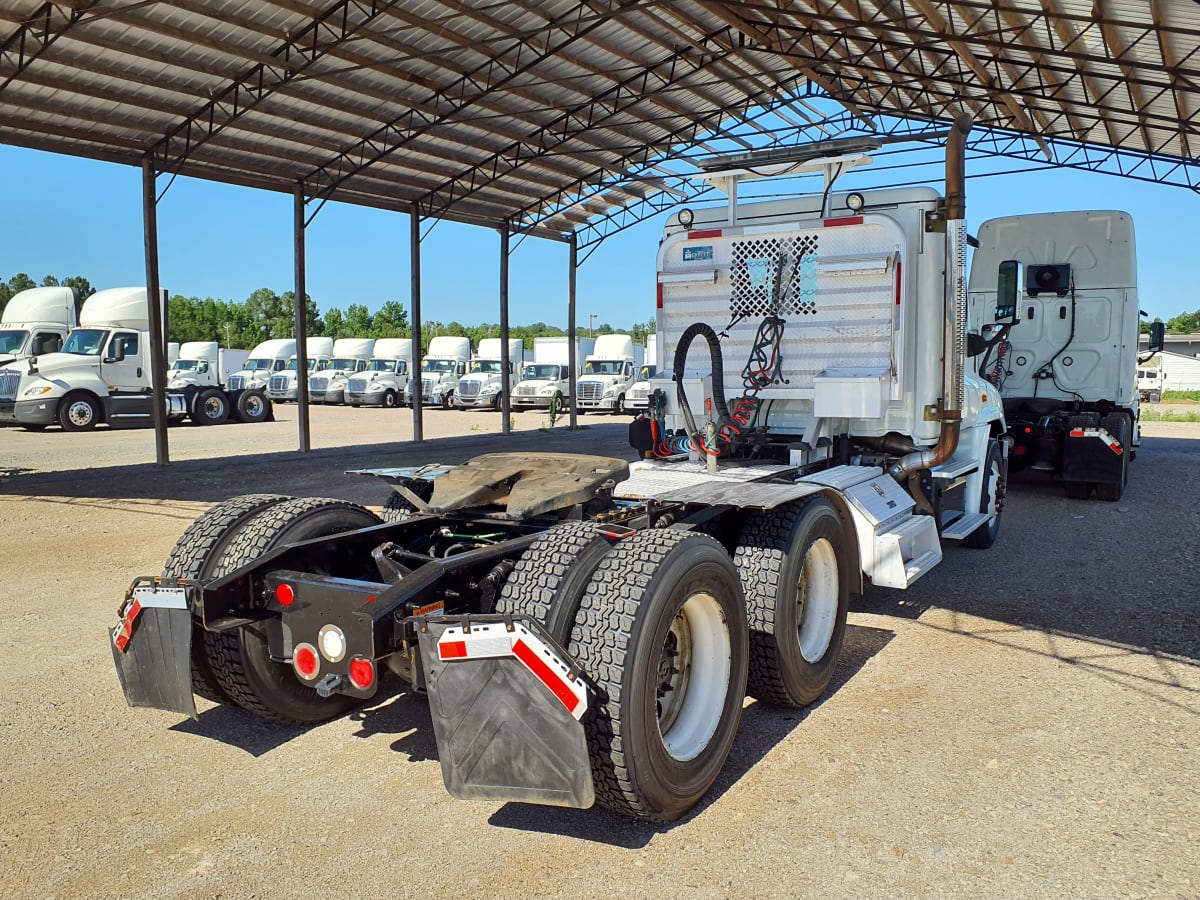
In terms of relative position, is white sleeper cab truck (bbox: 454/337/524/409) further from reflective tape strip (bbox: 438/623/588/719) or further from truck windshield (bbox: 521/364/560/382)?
reflective tape strip (bbox: 438/623/588/719)

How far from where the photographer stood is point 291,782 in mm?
3904

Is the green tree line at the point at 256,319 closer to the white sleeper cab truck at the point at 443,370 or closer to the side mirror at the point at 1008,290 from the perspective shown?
the white sleeper cab truck at the point at 443,370

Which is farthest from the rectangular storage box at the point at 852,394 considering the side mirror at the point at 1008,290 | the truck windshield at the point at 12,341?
the truck windshield at the point at 12,341

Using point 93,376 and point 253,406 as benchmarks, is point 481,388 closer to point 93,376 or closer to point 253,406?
point 253,406

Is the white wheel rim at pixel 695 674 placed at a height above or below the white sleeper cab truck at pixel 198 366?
below

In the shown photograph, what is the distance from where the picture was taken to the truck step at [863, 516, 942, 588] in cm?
540

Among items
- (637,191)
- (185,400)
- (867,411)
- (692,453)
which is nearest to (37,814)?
(692,453)

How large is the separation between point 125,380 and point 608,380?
51.0 feet

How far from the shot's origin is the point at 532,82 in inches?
616

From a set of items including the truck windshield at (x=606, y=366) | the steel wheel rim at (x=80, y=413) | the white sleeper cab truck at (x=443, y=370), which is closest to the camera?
the steel wheel rim at (x=80, y=413)

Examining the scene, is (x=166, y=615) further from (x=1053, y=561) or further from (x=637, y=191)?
(x=637, y=191)

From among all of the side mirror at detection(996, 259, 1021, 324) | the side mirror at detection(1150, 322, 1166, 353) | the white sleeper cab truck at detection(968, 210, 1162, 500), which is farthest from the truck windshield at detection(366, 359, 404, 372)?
the side mirror at detection(996, 259, 1021, 324)

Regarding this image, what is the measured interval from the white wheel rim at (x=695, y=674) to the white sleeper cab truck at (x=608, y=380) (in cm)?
2844

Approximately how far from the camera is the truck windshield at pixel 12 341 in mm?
22938
